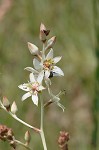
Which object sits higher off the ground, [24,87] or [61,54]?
[61,54]

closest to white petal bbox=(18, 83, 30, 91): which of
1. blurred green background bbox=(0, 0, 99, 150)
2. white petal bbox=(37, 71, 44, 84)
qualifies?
white petal bbox=(37, 71, 44, 84)

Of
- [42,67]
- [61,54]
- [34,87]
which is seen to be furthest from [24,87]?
[61,54]

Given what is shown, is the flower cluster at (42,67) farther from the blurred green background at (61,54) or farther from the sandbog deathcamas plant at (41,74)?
the blurred green background at (61,54)

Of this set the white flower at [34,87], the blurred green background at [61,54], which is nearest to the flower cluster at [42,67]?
the white flower at [34,87]

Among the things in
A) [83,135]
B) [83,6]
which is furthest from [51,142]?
[83,6]

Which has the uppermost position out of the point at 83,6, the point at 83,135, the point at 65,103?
the point at 83,6

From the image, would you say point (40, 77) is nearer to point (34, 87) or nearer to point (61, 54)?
point (34, 87)

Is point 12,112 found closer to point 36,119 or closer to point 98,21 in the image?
point 98,21

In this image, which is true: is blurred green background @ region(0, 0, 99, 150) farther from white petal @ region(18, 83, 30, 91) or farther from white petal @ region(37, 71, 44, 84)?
white petal @ region(37, 71, 44, 84)
